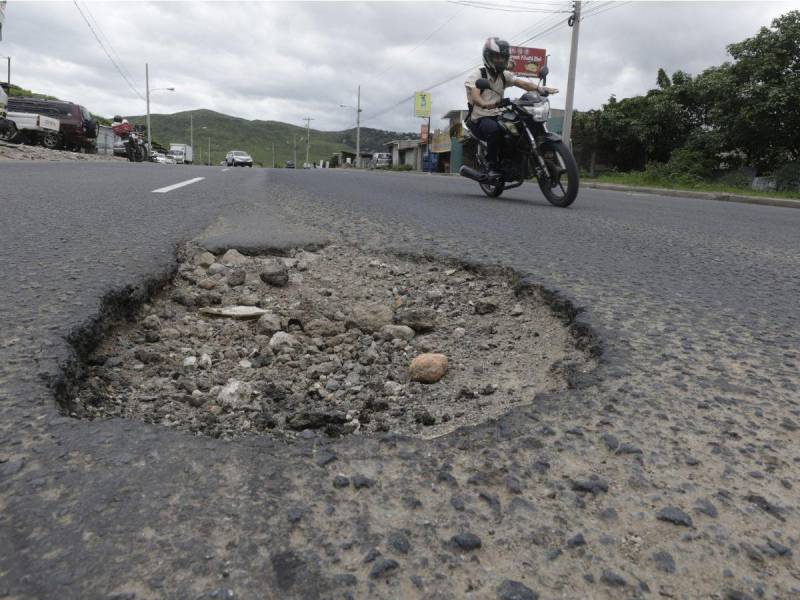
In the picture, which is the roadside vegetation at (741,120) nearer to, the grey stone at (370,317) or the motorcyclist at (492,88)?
the motorcyclist at (492,88)

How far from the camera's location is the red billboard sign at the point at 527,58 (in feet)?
107

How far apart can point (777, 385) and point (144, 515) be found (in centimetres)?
138

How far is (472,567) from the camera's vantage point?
0.82m

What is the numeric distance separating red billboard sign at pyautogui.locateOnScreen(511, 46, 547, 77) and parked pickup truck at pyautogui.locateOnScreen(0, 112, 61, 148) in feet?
77.2

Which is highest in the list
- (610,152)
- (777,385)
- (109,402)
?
(610,152)

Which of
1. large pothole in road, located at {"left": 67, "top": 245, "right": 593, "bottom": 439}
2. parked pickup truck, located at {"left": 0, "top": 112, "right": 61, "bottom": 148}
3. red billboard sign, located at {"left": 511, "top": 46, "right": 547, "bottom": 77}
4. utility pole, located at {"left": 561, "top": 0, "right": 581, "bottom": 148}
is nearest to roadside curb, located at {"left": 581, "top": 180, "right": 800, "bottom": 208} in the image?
utility pole, located at {"left": 561, "top": 0, "right": 581, "bottom": 148}

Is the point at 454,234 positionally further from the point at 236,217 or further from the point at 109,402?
the point at 109,402

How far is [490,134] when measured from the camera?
583 cm

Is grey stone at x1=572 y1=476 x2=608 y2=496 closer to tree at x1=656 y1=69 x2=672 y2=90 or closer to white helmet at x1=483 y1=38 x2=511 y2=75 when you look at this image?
white helmet at x1=483 y1=38 x2=511 y2=75

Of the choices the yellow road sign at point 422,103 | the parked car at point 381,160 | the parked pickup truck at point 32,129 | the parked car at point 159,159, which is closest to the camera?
the parked pickup truck at point 32,129

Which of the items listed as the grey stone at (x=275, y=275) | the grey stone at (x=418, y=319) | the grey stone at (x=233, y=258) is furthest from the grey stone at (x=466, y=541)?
the grey stone at (x=233, y=258)

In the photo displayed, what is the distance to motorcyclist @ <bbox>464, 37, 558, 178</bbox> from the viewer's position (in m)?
5.74

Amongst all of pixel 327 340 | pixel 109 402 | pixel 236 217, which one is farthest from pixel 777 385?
pixel 236 217

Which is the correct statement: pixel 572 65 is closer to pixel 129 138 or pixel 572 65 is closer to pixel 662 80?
pixel 662 80
